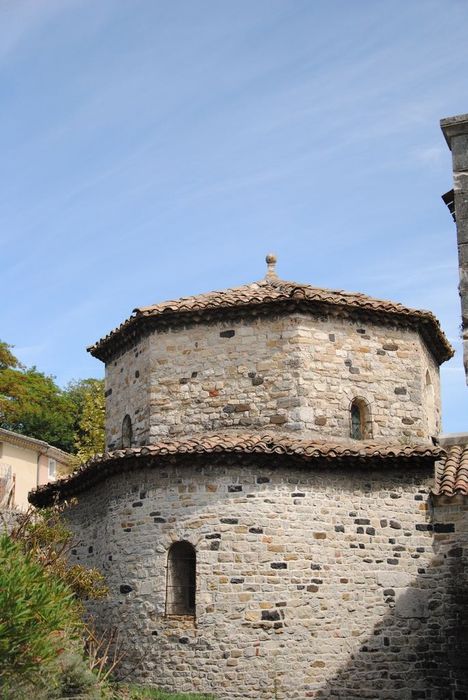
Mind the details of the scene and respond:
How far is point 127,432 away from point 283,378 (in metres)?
3.55

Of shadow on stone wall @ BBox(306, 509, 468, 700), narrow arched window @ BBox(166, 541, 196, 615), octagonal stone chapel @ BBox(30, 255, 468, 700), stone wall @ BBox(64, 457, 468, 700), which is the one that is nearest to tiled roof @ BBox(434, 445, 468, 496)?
octagonal stone chapel @ BBox(30, 255, 468, 700)

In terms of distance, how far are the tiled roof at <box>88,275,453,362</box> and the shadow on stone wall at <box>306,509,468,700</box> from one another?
4.13 meters

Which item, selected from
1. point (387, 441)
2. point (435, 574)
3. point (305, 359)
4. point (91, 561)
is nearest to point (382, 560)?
point (435, 574)

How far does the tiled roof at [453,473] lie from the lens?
16.1 metres

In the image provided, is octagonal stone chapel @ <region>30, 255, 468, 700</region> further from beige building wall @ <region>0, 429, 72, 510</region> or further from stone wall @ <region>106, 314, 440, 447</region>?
beige building wall @ <region>0, 429, 72, 510</region>

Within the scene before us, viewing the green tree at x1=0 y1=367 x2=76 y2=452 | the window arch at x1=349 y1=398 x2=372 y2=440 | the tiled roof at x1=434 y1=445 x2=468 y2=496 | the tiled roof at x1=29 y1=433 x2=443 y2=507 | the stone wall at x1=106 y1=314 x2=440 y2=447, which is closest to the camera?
the tiled roof at x1=29 y1=433 x2=443 y2=507

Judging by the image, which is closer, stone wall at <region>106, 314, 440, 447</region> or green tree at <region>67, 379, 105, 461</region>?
stone wall at <region>106, 314, 440, 447</region>

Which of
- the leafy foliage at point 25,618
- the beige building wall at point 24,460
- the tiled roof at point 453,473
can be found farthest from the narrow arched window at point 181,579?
the beige building wall at point 24,460

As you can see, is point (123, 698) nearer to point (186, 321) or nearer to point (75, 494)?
point (75, 494)

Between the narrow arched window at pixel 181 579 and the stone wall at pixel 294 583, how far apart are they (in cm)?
13

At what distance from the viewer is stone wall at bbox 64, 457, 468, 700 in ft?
49.8

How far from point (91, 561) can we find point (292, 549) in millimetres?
4074

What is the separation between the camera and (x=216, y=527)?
15719 mm

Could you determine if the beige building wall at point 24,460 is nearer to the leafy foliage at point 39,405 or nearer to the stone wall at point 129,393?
the leafy foliage at point 39,405
